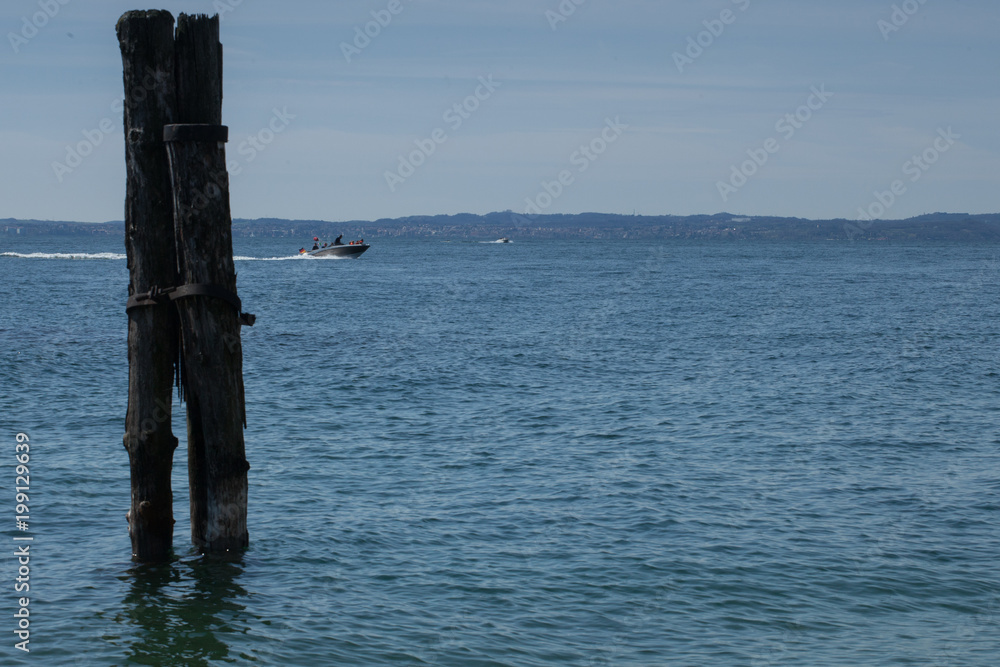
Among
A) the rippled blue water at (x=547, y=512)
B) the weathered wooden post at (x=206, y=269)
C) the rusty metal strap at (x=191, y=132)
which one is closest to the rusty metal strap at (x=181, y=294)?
the weathered wooden post at (x=206, y=269)

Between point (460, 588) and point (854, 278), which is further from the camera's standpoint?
point (854, 278)

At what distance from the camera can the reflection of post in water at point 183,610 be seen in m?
8.97

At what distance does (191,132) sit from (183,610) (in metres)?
4.57

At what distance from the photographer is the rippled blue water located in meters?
9.41

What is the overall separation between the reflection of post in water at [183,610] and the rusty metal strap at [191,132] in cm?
424

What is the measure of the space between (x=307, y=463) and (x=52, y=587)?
20.0 feet

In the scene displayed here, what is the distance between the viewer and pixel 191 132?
9023 mm

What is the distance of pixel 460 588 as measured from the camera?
1058 centimetres

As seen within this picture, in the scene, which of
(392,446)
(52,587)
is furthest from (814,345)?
(52,587)

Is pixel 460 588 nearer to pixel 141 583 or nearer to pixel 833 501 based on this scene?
pixel 141 583

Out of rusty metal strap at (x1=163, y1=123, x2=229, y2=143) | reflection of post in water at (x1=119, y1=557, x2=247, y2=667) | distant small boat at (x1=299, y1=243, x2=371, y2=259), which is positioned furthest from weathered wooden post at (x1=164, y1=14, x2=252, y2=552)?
distant small boat at (x1=299, y1=243, x2=371, y2=259)

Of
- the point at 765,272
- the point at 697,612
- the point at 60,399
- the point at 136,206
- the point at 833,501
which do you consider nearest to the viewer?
the point at 136,206

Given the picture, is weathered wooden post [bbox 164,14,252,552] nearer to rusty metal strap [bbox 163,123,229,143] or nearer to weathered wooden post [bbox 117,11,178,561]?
rusty metal strap [bbox 163,123,229,143]

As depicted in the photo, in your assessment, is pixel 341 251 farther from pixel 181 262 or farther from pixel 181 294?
pixel 181 294
